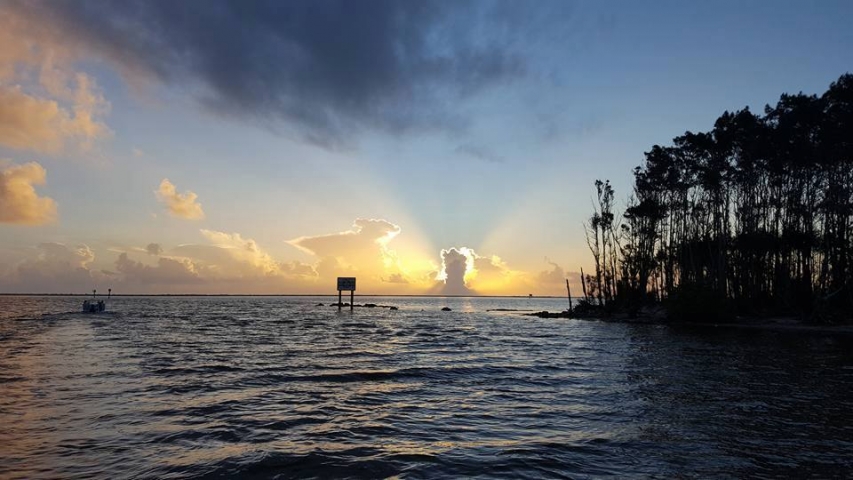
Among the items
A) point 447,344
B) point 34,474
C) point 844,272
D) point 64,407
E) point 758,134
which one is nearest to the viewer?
point 34,474

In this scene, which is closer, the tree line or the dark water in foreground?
the dark water in foreground

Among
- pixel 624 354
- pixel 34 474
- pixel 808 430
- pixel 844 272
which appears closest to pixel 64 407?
pixel 34 474

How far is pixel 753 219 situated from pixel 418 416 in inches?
2562

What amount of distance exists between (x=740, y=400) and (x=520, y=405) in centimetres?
659

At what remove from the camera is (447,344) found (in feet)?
107

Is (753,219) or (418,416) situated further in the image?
(753,219)

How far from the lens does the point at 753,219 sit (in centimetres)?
6188

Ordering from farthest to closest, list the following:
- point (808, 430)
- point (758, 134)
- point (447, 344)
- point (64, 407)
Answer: point (758, 134), point (447, 344), point (64, 407), point (808, 430)

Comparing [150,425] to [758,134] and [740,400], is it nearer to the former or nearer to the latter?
[740,400]

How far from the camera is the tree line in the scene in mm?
50281

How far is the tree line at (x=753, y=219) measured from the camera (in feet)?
165

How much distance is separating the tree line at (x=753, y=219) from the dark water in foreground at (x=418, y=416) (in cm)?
3420

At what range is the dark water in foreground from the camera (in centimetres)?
852

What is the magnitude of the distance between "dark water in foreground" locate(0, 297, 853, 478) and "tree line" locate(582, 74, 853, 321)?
34.2 m
